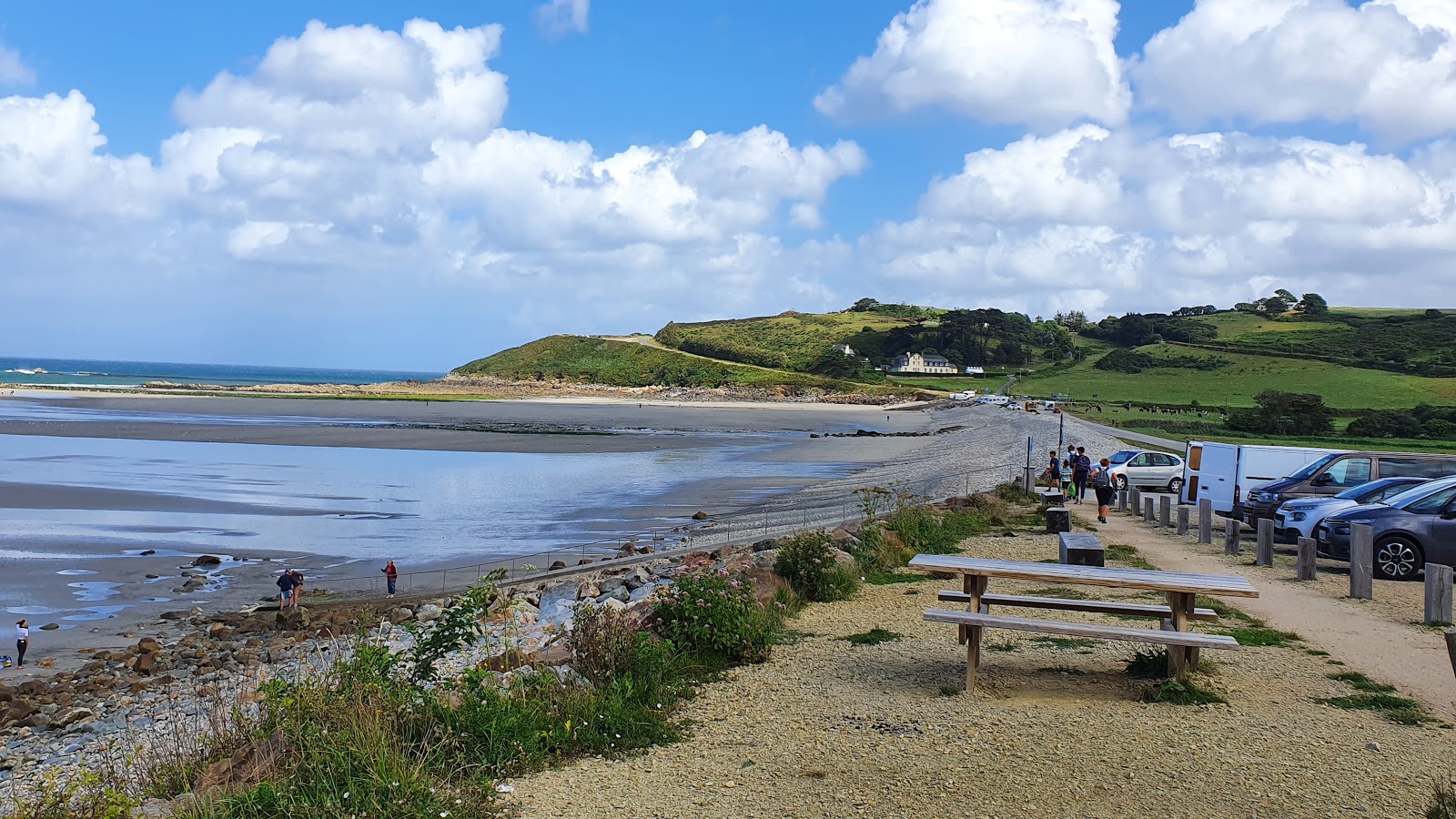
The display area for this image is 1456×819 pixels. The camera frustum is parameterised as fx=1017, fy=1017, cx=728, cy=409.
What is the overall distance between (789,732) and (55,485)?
31436 millimetres

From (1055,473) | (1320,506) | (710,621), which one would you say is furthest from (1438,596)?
(1055,473)

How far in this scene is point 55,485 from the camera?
3052 centimetres

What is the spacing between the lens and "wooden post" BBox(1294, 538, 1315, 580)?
1339 centimetres

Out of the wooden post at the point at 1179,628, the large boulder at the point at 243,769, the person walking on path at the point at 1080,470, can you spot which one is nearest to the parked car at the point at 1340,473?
the person walking on path at the point at 1080,470

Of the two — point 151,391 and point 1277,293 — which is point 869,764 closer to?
point 151,391

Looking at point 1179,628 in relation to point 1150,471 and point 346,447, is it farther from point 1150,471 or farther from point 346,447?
point 346,447

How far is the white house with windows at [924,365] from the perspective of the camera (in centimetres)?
14138

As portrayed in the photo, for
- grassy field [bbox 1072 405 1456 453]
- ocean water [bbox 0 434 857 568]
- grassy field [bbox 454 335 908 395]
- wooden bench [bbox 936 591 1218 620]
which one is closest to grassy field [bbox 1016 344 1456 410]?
grassy field [bbox 1072 405 1456 453]

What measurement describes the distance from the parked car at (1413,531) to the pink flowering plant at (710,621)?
360 inches

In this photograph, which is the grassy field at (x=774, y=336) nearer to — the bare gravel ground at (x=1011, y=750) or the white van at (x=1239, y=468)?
the white van at (x=1239, y=468)

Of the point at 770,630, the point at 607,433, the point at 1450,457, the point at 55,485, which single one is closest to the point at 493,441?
the point at 607,433

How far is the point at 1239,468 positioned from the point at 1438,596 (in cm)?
1273

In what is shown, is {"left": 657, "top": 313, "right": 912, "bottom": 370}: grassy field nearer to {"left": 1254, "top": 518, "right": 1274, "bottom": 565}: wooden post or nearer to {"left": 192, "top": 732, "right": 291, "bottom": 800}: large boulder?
{"left": 1254, "top": 518, "right": 1274, "bottom": 565}: wooden post

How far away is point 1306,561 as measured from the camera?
13406 mm
